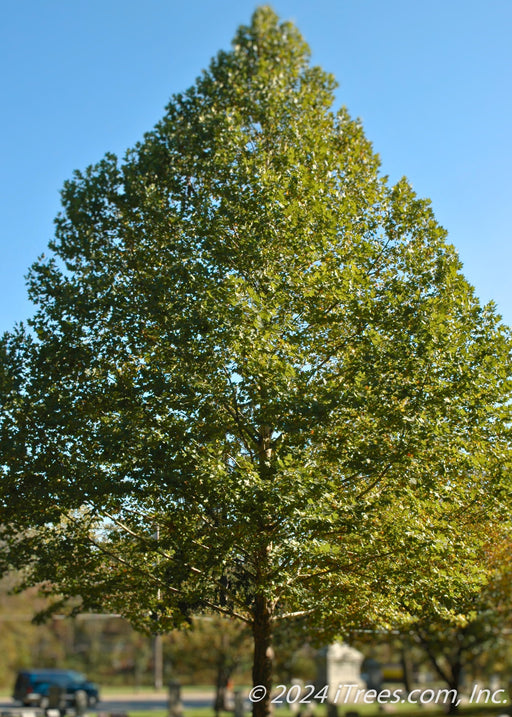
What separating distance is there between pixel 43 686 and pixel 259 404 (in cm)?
2793

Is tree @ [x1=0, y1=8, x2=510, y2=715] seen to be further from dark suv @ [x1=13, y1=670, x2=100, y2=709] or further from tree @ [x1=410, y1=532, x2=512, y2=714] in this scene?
dark suv @ [x1=13, y1=670, x2=100, y2=709]

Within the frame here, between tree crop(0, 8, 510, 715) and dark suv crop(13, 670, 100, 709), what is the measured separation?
74.1ft

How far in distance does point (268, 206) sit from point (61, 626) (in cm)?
5588

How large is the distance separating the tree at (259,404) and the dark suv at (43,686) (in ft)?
74.1

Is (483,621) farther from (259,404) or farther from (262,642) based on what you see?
(259,404)

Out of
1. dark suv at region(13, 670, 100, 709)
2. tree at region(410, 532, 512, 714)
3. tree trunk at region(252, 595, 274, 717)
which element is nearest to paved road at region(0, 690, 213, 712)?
dark suv at region(13, 670, 100, 709)

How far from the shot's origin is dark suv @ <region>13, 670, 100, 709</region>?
102ft

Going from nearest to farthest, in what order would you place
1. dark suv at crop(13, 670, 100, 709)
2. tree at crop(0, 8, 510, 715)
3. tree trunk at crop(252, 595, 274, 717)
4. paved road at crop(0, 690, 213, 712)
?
tree at crop(0, 8, 510, 715)
tree trunk at crop(252, 595, 274, 717)
dark suv at crop(13, 670, 100, 709)
paved road at crop(0, 690, 213, 712)

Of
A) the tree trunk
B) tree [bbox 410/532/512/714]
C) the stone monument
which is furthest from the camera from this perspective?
the stone monument

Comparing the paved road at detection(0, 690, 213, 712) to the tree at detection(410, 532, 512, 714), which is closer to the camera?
the tree at detection(410, 532, 512, 714)

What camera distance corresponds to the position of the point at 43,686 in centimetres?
3167

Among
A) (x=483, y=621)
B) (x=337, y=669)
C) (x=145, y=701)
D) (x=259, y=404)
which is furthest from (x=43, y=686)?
(x=259, y=404)

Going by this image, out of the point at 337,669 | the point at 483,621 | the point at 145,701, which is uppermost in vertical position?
the point at 483,621

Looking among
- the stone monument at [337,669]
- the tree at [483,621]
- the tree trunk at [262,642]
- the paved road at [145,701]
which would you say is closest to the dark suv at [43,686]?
the paved road at [145,701]
